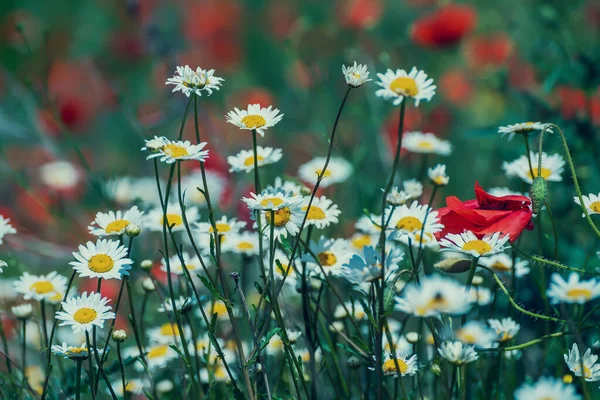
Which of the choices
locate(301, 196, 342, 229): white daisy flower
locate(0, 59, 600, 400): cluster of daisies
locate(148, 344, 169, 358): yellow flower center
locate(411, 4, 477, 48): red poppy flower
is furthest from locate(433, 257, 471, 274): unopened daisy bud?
locate(411, 4, 477, 48): red poppy flower

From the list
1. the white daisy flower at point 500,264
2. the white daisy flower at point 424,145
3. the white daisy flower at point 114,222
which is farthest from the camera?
the white daisy flower at point 424,145

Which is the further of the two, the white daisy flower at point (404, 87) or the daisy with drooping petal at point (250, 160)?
the daisy with drooping petal at point (250, 160)

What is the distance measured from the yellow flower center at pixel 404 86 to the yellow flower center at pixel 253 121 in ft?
0.36

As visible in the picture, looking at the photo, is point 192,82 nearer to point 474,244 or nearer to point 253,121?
point 253,121

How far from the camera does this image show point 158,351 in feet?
2.51

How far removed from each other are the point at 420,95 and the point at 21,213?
58.0 inches

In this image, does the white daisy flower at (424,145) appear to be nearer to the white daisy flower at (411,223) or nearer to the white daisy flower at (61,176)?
the white daisy flower at (411,223)

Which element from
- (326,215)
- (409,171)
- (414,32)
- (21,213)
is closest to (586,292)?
(326,215)

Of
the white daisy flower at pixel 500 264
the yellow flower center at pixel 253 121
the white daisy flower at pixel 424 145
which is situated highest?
the white daisy flower at pixel 424 145

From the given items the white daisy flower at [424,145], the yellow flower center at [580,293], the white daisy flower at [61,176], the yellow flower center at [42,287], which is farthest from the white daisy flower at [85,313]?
the white daisy flower at [61,176]

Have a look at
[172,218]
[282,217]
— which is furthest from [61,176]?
[282,217]

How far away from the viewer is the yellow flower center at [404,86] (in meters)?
0.52

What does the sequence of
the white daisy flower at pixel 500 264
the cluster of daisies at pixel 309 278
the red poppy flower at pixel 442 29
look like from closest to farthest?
1. the cluster of daisies at pixel 309 278
2. the white daisy flower at pixel 500 264
3. the red poppy flower at pixel 442 29

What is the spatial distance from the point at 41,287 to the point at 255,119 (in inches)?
10.7
